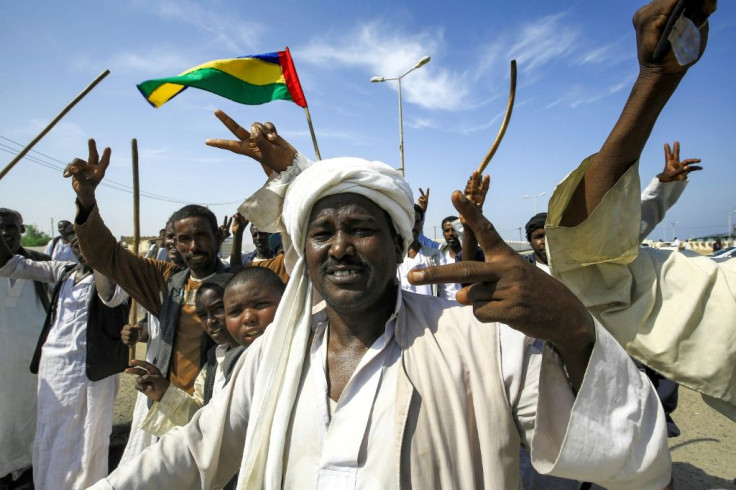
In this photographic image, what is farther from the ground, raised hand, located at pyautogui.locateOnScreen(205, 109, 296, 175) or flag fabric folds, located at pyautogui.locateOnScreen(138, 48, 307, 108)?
flag fabric folds, located at pyautogui.locateOnScreen(138, 48, 307, 108)

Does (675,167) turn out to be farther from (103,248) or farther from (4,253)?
(4,253)

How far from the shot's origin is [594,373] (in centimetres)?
102

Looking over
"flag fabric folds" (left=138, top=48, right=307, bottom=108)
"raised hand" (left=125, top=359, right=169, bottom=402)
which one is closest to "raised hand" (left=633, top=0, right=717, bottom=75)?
"raised hand" (left=125, top=359, right=169, bottom=402)

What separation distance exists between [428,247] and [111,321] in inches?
153

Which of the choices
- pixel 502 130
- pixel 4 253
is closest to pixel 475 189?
pixel 502 130

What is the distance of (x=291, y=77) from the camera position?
4.73 m

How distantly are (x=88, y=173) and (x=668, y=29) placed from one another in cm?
320

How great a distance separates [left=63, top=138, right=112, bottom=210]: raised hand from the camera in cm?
287

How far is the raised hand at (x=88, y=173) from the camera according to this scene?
287 centimetres

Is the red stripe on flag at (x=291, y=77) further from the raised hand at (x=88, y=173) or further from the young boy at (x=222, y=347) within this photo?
the young boy at (x=222, y=347)

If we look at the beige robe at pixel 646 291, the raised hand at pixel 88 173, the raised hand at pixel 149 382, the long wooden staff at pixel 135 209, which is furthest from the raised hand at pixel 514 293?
the long wooden staff at pixel 135 209

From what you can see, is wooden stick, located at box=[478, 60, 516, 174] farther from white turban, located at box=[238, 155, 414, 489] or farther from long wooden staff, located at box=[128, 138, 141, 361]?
long wooden staff, located at box=[128, 138, 141, 361]

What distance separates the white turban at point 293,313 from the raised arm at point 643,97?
0.71m

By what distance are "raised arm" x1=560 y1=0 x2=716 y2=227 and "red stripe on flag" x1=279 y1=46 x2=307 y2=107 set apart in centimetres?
389
